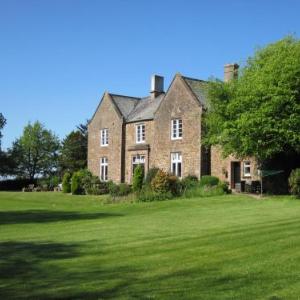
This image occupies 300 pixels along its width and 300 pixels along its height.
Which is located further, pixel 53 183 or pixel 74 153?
pixel 74 153

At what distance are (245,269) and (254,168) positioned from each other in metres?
31.5

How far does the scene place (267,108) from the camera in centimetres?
3338

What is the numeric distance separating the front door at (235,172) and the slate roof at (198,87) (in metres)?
5.56

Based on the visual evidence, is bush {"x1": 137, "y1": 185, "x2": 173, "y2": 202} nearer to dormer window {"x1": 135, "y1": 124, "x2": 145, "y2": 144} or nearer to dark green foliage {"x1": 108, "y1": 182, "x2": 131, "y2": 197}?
dark green foliage {"x1": 108, "y1": 182, "x2": 131, "y2": 197}

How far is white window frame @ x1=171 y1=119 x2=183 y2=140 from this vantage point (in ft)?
154

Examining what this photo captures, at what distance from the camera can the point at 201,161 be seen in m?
44.5

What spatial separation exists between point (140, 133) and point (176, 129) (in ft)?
17.6

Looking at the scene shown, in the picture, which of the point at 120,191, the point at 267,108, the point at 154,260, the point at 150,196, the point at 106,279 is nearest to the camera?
the point at 106,279

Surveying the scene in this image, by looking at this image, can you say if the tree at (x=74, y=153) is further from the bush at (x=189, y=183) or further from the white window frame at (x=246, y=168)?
the white window frame at (x=246, y=168)

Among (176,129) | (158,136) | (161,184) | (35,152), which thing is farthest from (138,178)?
(35,152)

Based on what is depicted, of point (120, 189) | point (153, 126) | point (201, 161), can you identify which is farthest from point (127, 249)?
point (153, 126)

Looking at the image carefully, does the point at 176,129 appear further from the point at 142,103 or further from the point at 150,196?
the point at 150,196

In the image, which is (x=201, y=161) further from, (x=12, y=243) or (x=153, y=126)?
(x=12, y=243)

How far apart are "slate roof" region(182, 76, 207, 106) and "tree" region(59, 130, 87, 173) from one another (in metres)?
26.6
